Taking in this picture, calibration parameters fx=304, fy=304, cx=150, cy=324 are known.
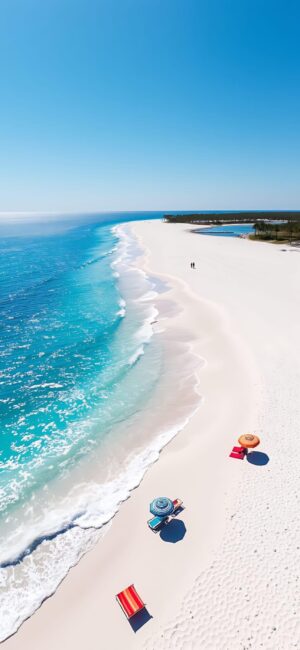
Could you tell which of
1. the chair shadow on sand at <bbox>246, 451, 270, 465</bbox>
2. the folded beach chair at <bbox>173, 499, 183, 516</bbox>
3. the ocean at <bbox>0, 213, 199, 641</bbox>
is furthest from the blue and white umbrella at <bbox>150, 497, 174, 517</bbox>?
the chair shadow on sand at <bbox>246, 451, 270, 465</bbox>

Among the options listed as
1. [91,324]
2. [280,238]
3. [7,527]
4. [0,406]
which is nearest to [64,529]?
[7,527]

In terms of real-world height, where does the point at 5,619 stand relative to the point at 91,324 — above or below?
below

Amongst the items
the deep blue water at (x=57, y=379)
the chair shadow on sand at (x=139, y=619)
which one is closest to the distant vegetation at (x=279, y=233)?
the deep blue water at (x=57, y=379)

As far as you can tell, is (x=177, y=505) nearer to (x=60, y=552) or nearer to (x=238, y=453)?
(x=238, y=453)

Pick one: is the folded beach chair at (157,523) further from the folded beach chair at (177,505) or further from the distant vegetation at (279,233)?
the distant vegetation at (279,233)

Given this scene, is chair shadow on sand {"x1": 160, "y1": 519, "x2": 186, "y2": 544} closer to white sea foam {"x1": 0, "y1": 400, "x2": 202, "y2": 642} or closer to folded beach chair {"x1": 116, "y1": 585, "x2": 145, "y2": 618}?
folded beach chair {"x1": 116, "y1": 585, "x2": 145, "y2": 618}

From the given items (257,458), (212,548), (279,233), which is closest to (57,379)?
(257,458)

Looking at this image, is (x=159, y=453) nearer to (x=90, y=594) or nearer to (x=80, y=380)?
(x=90, y=594)
